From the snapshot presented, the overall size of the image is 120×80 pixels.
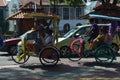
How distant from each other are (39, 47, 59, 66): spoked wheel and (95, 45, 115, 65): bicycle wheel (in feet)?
5.30

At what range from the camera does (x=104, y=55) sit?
15367mm

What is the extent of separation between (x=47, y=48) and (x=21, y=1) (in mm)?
51590

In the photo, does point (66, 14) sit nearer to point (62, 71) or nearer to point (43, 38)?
point (43, 38)

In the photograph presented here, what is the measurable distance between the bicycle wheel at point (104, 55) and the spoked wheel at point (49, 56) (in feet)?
5.30

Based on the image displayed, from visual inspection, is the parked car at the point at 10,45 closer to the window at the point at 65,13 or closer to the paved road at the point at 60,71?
the paved road at the point at 60,71

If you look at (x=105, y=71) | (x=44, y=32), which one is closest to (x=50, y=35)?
(x=44, y=32)

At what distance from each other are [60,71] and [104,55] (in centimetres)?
211

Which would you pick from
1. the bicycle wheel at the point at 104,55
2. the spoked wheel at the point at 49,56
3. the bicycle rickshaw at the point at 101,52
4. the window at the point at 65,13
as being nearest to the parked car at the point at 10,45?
the spoked wheel at the point at 49,56

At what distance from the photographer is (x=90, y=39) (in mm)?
16203

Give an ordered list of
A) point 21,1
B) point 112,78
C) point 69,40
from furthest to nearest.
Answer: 1. point 21,1
2. point 69,40
3. point 112,78

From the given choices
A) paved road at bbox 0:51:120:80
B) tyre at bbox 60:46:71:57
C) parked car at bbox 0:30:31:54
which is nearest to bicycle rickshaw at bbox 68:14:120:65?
paved road at bbox 0:51:120:80

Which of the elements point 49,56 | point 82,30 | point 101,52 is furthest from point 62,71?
point 82,30

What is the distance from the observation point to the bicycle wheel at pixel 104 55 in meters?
15.3

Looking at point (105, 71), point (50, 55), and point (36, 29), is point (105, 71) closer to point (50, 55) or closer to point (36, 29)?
point (50, 55)
